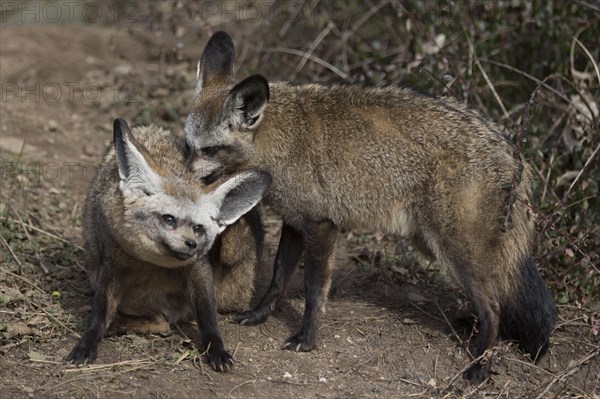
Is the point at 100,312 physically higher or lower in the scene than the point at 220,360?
higher

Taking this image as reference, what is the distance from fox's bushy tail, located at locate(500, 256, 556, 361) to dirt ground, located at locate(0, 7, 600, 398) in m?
0.14

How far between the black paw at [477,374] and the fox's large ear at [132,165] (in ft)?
8.37

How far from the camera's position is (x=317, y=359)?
6125mm

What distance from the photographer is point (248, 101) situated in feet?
20.1

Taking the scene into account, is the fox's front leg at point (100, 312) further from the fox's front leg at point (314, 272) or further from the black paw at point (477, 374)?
the black paw at point (477, 374)

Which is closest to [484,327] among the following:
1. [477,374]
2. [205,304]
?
[477,374]

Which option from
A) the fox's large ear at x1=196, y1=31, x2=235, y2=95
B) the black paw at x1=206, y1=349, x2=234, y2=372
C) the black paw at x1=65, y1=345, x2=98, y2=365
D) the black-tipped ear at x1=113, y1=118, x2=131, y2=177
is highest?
the fox's large ear at x1=196, y1=31, x2=235, y2=95

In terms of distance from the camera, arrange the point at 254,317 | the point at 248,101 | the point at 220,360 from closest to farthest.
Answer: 1. the point at 220,360
2. the point at 248,101
3. the point at 254,317

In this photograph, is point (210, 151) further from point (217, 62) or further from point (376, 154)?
point (376, 154)

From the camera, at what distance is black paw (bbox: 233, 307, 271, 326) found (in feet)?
21.5

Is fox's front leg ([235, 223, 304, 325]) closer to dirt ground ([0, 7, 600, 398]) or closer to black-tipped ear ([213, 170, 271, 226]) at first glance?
dirt ground ([0, 7, 600, 398])

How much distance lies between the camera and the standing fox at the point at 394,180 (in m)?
5.98

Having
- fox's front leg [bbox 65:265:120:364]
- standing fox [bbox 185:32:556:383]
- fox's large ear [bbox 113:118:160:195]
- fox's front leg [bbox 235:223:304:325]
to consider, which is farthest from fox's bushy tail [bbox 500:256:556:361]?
fox's front leg [bbox 65:265:120:364]

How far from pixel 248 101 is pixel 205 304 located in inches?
→ 58.8
